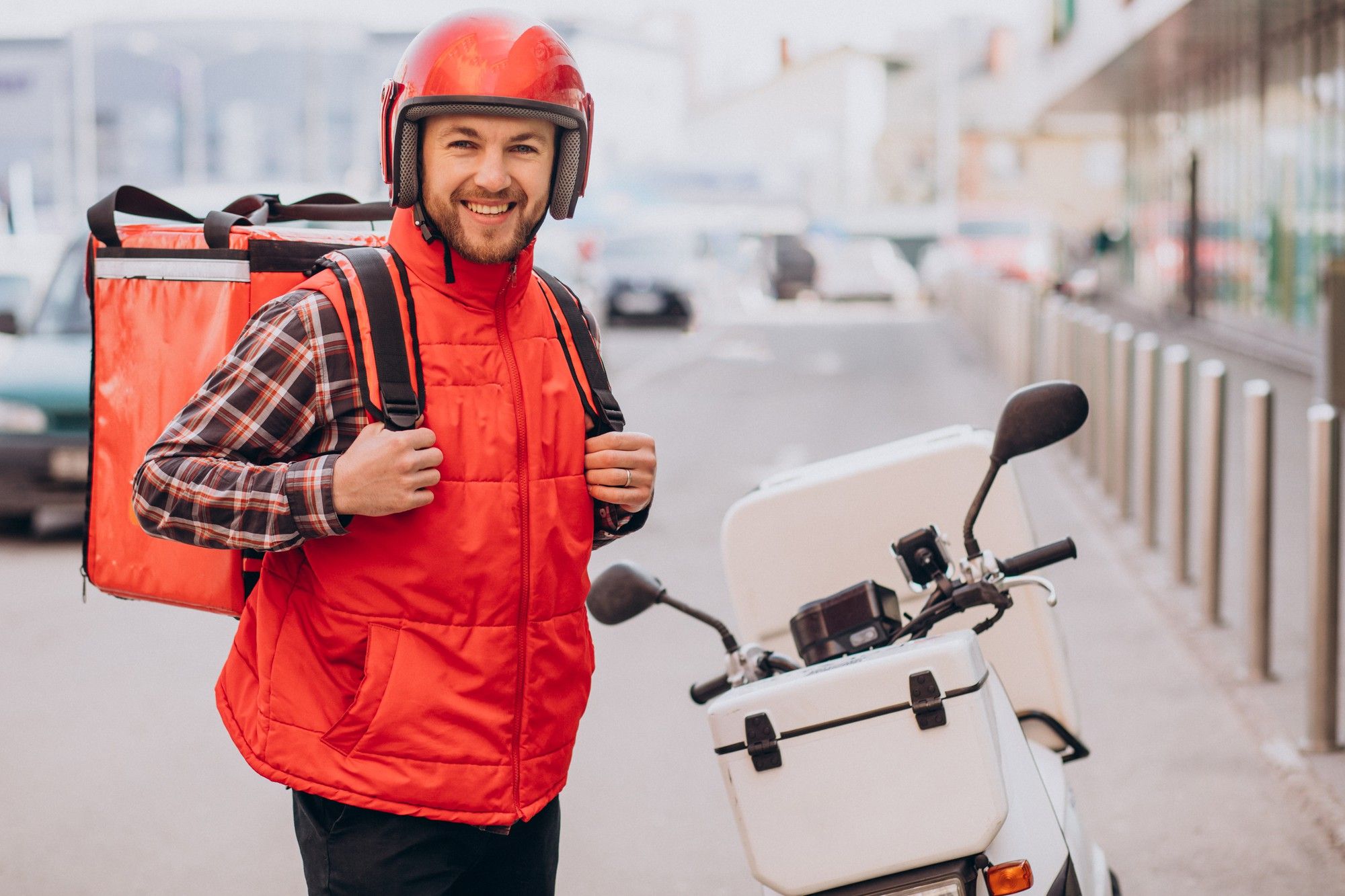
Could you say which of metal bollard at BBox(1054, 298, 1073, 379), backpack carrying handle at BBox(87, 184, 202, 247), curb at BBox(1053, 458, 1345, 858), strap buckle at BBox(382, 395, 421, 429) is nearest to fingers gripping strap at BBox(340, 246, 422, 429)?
strap buckle at BBox(382, 395, 421, 429)

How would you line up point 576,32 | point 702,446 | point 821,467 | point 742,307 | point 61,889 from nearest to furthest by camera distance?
point 821,467, point 61,889, point 702,446, point 742,307, point 576,32

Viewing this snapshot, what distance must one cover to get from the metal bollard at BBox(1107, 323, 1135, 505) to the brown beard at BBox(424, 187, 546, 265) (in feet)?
26.4

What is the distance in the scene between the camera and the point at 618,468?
2426 millimetres

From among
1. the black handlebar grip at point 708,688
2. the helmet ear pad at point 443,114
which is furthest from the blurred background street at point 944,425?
the helmet ear pad at point 443,114

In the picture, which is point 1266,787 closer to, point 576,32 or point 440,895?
point 440,895

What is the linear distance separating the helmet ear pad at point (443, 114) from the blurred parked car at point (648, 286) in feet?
89.1

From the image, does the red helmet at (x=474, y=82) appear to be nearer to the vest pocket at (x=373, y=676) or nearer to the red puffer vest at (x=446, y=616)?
the red puffer vest at (x=446, y=616)

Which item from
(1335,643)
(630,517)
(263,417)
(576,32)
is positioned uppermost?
(576,32)

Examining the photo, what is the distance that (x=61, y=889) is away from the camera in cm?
435

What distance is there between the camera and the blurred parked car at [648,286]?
97.9 ft

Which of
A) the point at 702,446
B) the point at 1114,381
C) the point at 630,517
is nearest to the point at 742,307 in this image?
the point at 702,446

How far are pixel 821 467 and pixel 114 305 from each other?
138 centimetres

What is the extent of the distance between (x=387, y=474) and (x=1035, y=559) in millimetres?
1115

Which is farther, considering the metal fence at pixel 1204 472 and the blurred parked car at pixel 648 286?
the blurred parked car at pixel 648 286
